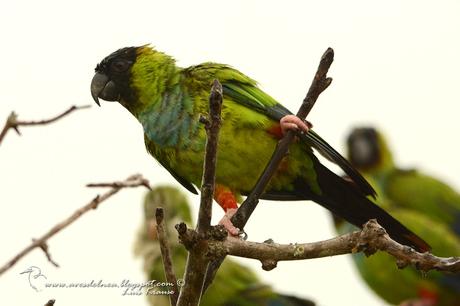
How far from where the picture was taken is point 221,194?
4.68 m

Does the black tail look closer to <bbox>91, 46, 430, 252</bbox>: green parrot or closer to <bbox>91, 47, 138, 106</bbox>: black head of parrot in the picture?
<bbox>91, 46, 430, 252</bbox>: green parrot

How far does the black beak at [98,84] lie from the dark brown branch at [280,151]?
1.72 m

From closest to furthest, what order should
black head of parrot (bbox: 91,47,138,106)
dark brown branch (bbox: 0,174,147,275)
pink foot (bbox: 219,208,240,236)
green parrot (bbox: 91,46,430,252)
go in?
dark brown branch (bbox: 0,174,147,275), pink foot (bbox: 219,208,240,236), green parrot (bbox: 91,46,430,252), black head of parrot (bbox: 91,47,138,106)

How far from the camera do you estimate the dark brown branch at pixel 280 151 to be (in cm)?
337

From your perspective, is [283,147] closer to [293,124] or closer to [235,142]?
[293,124]

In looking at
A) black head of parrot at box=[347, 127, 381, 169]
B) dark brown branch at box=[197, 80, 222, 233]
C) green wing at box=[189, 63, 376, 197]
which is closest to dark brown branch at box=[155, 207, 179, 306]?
dark brown branch at box=[197, 80, 222, 233]

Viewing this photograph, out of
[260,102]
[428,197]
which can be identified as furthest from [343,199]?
[428,197]

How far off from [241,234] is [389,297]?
6.08 metres

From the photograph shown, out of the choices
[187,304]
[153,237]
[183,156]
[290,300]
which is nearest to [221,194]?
[183,156]

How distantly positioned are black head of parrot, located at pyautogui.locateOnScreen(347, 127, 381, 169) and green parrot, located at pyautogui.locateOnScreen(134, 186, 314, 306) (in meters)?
3.70

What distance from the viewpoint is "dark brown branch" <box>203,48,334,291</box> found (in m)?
3.37

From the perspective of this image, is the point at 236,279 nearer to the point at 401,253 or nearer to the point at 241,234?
the point at 241,234

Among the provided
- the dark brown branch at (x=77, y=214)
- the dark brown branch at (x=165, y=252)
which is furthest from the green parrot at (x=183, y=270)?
the dark brown branch at (x=77, y=214)

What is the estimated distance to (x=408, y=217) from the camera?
9344 mm
